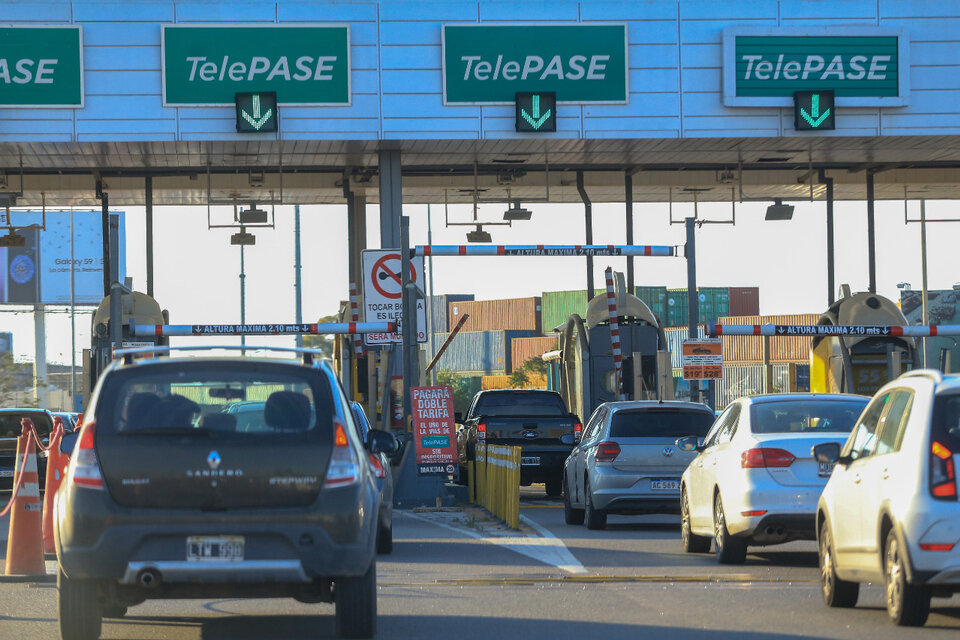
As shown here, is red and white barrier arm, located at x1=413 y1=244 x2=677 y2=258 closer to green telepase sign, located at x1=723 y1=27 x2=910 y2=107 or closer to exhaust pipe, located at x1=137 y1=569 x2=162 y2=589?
green telepase sign, located at x1=723 y1=27 x2=910 y2=107

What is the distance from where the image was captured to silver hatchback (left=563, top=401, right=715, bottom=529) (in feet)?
59.3

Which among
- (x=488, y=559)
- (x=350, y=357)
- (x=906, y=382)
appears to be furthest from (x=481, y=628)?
(x=350, y=357)

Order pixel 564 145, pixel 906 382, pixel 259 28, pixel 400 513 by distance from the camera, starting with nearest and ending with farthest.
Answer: pixel 906 382, pixel 400 513, pixel 259 28, pixel 564 145

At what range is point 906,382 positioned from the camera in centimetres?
977

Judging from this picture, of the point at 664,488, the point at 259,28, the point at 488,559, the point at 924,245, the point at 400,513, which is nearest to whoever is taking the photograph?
the point at 488,559

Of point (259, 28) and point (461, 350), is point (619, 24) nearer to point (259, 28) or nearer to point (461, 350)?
point (259, 28)

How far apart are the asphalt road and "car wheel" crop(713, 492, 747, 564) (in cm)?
15

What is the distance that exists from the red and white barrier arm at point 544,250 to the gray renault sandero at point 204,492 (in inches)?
550

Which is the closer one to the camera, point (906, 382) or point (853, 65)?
point (906, 382)

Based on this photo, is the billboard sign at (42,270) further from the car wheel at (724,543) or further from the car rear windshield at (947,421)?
the car rear windshield at (947,421)

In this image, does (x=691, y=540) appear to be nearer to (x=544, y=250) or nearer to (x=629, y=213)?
(x=544, y=250)

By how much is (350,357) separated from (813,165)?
31.0 feet

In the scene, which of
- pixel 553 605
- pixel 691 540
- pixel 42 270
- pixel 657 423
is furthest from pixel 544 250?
pixel 42 270

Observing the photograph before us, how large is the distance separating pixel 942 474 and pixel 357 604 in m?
3.30
